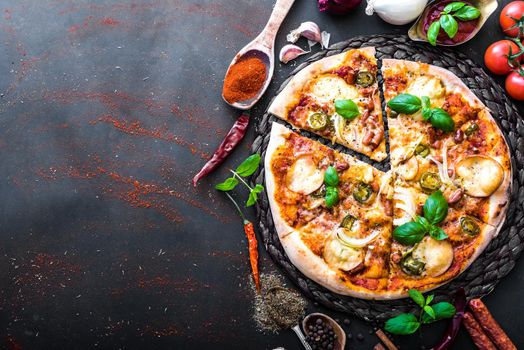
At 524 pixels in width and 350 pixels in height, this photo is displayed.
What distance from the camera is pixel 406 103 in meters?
4.85

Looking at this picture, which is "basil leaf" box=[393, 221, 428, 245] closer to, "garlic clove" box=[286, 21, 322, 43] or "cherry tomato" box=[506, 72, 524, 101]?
"cherry tomato" box=[506, 72, 524, 101]

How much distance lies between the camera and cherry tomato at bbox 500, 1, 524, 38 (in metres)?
5.14

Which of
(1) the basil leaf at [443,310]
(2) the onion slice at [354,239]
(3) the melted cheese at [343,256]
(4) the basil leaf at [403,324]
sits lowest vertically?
(4) the basil leaf at [403,324]

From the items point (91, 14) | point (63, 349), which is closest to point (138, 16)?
point (91, 14)

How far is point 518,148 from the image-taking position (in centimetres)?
506

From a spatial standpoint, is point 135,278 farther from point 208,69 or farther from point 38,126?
point 208,69

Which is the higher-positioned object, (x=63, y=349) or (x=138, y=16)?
(x=138, y=16)

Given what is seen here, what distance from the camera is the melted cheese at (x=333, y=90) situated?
5105mm

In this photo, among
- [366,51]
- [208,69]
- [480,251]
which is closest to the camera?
[480,251]

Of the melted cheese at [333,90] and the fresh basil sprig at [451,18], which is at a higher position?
the fresh basil sprig at [451,18]

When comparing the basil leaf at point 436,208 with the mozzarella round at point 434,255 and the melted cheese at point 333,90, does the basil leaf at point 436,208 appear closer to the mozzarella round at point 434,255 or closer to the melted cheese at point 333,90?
the mozzarella round at point 434,255

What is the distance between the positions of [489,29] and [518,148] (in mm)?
1139

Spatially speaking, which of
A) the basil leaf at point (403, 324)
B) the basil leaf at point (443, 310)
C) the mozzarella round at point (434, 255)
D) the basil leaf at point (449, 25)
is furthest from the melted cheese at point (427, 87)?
the basil leaf at point (403, 324)

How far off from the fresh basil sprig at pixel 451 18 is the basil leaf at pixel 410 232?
1.53m
